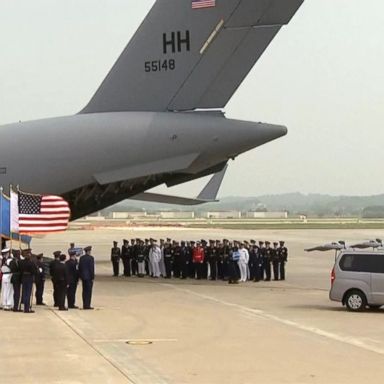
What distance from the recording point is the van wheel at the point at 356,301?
15.2 meters

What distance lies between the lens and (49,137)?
21797mm

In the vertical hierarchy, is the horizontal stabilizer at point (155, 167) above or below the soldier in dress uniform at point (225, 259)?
above

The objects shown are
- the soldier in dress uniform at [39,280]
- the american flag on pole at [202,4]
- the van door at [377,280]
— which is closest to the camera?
the van door at [377,280]

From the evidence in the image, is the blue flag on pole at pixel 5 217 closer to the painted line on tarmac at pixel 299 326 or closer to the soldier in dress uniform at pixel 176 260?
the painted line on tarmac at pixel 299 326

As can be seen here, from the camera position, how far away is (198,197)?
Answer: 4000 centimetres

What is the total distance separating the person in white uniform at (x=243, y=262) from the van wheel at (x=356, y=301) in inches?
278

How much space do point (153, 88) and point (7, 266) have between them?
8.65 metres

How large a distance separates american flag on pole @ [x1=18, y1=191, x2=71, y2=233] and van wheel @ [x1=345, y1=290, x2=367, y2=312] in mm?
6435

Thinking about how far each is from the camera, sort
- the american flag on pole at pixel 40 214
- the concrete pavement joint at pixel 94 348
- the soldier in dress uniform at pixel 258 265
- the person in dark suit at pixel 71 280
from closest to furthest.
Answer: the concrete pavement joint at pixel 94 348, the person in dark suit at pixel 71 280, the american flag on pole at pixel 40 214, the soldier in dress uniform at pixel 258 265

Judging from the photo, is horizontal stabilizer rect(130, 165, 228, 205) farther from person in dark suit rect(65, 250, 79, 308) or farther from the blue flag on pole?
person in dark suit rect(65, 250, 79, 308)

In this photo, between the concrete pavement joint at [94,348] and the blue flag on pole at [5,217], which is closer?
the concrete pavement joint at [94,348]

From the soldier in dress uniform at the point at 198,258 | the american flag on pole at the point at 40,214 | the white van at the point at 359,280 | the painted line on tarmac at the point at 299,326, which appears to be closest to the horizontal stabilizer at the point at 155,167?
the soldier in dress uniform at the point at 198,258

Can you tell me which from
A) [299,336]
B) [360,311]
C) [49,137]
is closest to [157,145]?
[49,137]

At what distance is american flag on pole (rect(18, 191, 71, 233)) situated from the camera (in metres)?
15.9
